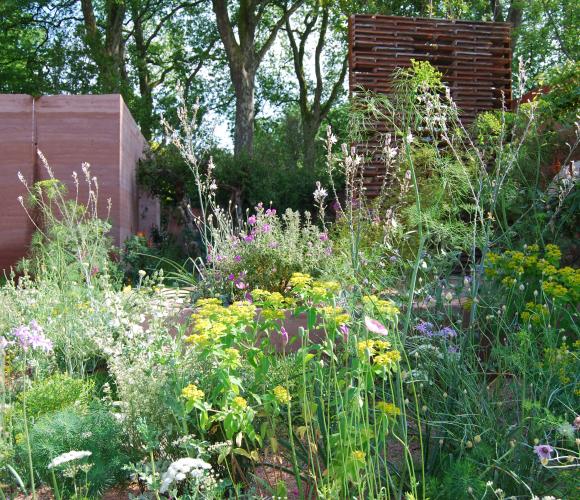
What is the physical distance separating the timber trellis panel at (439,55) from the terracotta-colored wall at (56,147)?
10.3 ft

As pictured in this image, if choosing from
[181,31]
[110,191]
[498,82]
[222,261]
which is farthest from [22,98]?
[181,31]

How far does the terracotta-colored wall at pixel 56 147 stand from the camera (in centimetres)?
859

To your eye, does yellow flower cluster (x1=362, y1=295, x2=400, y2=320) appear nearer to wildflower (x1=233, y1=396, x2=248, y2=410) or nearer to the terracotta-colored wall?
wildflower (x1=233, y1=396, x2=248, y2=410)

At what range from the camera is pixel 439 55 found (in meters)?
8.27

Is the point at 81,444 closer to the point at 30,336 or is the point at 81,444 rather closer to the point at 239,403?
the point at 30,336

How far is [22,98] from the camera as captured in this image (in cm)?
869

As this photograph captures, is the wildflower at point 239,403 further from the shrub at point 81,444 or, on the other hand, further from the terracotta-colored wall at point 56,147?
the terracotta-colored wall at point 56,147

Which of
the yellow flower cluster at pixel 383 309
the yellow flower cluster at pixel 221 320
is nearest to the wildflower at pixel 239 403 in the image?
the yellow flower cluster at pixel 221 320

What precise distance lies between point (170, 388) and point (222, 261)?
236 cm

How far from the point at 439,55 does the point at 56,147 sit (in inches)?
190

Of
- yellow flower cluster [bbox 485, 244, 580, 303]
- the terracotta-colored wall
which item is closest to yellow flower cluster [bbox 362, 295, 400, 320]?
yellow flower cluster [bbox 485, 244, 580, 303]

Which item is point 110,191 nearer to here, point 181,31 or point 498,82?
point 498,82

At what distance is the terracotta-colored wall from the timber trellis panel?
3.14 meters

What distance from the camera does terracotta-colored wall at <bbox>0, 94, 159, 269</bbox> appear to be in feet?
28.2
